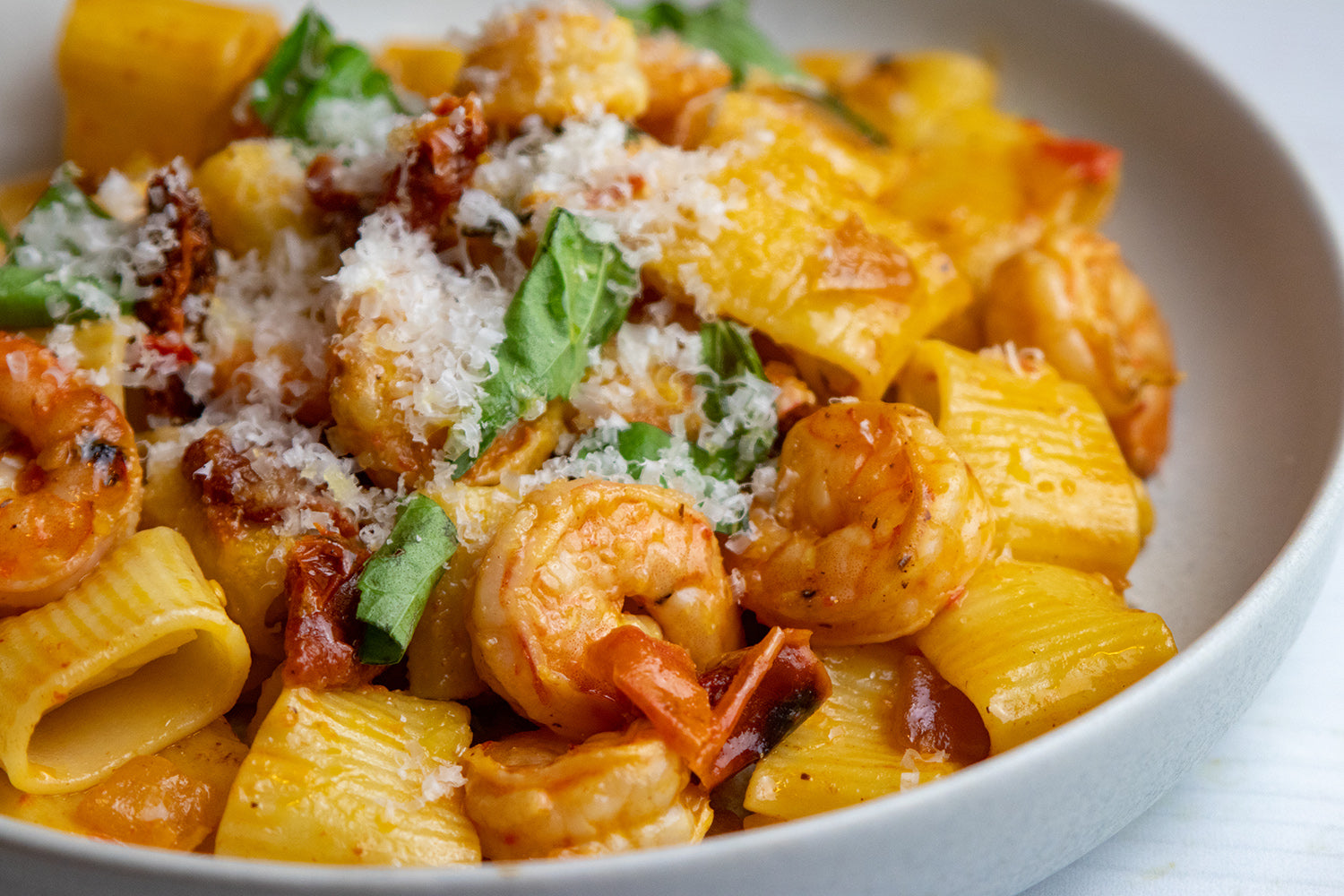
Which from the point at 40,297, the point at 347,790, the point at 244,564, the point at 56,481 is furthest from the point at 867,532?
the point at 40,297

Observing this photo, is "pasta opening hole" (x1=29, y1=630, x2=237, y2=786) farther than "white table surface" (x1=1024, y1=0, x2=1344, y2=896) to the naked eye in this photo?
No

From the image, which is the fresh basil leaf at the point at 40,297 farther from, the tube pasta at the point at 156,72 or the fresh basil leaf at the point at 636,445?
the fresh basil leaf at the point at 636,445

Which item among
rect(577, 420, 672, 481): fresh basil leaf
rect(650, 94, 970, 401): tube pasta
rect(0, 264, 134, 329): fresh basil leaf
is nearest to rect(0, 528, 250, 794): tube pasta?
rect(0, 264, 134, 329): fresh basil leaf

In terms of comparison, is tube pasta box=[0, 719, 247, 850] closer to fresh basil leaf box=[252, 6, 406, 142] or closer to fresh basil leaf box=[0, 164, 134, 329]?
fresh basil leaf box=[0, 164, 134, 329]

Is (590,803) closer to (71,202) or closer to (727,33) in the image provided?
(71,202)

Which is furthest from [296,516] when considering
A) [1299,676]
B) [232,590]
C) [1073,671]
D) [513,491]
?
[1299,676]

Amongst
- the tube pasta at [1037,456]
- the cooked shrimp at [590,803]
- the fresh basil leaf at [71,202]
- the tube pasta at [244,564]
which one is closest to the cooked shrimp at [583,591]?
the cooked shrimp at [590,803]
